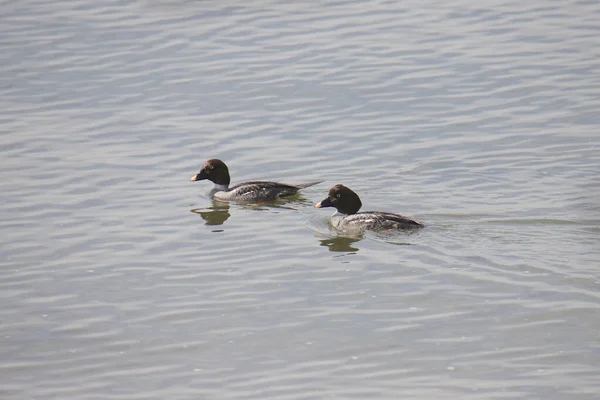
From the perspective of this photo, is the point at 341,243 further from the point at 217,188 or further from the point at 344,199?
the point at 217,188

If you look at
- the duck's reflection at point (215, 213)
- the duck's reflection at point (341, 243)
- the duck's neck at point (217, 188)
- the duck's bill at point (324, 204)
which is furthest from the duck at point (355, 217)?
the duck's neck at point (217, 188)

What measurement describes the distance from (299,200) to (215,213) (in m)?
1.40

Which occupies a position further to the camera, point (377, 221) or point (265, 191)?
point (265, 191)

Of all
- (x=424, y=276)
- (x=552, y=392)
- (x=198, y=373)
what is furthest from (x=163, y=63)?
(x=552, y=392)

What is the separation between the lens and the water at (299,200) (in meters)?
11.3

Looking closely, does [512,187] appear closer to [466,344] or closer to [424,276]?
[424,276]

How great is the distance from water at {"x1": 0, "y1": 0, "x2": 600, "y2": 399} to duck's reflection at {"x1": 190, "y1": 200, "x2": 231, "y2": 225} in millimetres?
65

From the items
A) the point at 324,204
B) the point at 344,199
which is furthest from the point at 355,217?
the point at 324,204

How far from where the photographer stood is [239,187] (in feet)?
58.7

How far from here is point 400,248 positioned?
14.8m

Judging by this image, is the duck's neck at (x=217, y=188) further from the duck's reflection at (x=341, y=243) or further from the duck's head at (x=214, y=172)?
the duck's reflection at (x=341, y=243)

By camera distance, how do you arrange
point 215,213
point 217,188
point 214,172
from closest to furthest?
point 215,213, point 214,172, point 217,188

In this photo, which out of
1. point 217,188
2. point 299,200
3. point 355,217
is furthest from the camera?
point 217,188

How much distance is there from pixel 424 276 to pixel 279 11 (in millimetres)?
17208
